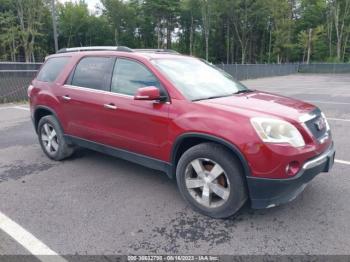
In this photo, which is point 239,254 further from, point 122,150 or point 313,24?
point 313,24

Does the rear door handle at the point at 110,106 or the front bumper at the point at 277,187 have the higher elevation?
the rear door handle at the point at 110,106

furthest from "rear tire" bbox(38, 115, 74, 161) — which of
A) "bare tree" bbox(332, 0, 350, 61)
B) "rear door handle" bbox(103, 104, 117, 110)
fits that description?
"bare tree" bbox(332, 0, 350, 61)

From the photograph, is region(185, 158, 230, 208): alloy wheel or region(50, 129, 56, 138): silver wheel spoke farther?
region(50, 129, 56, 138): silver wheel spoke

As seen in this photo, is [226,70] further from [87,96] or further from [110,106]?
[110,106]

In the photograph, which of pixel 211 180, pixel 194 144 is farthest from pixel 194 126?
A: pixel 211 180

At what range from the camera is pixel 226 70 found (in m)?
26.2

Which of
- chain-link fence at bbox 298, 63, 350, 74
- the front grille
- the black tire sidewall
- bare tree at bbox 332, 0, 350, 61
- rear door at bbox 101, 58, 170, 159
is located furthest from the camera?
bare tree at bbox 332, 0, 350, 61

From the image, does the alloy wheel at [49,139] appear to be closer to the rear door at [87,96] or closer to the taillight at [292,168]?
the rear door at [87,96]

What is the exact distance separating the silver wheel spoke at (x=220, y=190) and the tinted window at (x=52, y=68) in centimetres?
307

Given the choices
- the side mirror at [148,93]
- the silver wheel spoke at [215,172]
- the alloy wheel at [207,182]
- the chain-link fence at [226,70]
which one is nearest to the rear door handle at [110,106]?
the side mirror at [148,93]

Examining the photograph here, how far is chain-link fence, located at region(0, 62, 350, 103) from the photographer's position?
12.1 metres

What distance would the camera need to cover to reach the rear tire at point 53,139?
15.9 ft

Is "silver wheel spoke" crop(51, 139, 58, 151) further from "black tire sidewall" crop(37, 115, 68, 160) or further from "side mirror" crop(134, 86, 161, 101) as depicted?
"side mirror" crop(134, 86, 161, 101)

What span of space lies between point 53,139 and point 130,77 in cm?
196
